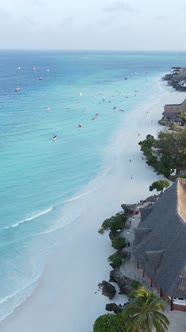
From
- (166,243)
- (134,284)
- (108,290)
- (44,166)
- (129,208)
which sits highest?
(166,243)

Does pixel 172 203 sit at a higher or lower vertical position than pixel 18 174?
higher

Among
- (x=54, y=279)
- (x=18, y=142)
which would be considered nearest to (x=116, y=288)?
(x=54, y=279)

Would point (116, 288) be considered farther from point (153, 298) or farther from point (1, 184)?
point (1, 184)

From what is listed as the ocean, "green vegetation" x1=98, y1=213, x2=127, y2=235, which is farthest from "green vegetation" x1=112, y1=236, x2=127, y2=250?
the ocean

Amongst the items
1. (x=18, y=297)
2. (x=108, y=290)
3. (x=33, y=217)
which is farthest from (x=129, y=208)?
(x=18, y=297)

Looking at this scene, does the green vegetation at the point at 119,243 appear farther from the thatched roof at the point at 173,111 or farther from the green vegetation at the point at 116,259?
the thatched roof at the point at 173,111

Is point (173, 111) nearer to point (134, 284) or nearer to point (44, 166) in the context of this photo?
point (44, 166)

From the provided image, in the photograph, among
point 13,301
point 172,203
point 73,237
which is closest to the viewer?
point 13,301
